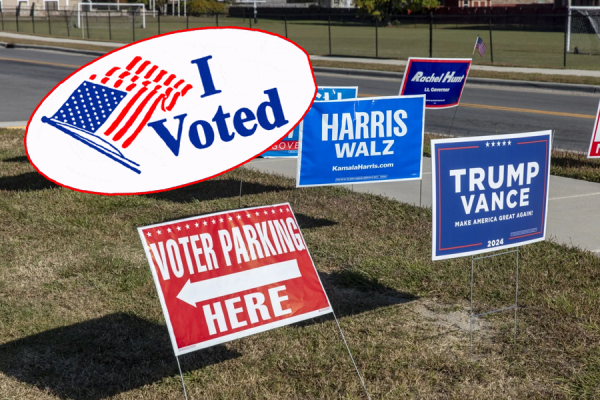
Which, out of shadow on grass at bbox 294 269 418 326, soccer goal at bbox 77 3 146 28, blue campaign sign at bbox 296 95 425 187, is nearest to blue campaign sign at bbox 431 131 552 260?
shadow on grass at bbox 294 269 418 326

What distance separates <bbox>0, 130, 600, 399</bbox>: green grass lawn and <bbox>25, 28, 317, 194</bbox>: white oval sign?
127cm

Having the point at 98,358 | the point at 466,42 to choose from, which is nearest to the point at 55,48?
the point at 466,42

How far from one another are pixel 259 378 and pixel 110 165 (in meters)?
1.48

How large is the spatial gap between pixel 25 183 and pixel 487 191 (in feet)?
20.2

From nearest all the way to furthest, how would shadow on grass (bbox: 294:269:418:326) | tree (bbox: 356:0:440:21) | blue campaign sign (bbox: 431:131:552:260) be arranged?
blue campaign sign (bbox: 431:131:552:260) < shadow on grass (bbox: 294:269:418:326) < tree (bbox: 356:0:440:21)

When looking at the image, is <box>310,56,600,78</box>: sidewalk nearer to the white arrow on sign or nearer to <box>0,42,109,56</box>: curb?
<box>0,42,109,56</box>: curb

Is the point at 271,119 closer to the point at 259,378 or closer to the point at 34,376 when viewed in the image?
the point at 259,378

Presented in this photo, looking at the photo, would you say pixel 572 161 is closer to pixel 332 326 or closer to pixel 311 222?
pixel 311 222

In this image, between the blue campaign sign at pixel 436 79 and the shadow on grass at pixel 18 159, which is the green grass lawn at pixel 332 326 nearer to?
the blue campaign sign at pixel 436 79

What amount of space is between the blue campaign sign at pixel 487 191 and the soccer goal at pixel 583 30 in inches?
826

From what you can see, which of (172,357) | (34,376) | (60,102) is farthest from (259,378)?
(60,102)

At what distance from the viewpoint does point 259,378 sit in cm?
389

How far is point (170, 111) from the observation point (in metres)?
3.42

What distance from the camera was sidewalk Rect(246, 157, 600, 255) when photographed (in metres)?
6.30
